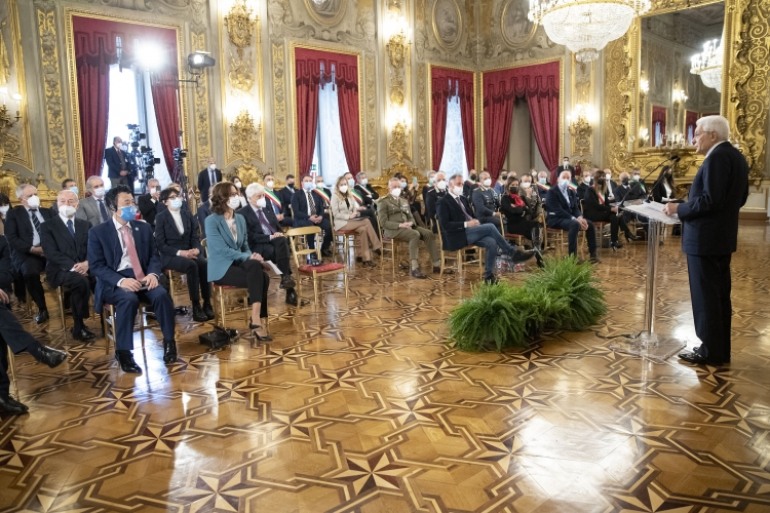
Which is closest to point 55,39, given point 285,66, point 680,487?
point 285,66

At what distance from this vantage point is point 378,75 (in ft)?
41.2

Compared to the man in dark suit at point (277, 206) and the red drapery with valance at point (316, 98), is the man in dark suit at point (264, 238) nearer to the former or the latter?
the man in dark suit at point (277, 206)

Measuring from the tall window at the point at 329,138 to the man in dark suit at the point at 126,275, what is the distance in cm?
767

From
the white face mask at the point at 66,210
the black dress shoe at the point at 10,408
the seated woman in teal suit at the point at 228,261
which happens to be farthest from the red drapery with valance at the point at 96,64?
the black dress shoe at the point at 10,408

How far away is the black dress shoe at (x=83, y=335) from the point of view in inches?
189

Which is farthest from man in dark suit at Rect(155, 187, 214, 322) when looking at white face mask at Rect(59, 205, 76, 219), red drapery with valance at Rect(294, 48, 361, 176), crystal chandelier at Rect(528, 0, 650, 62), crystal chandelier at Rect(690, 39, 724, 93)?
crystal chandelier at Rect(690, 39, 724, 93)

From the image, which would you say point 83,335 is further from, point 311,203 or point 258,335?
point 311,203

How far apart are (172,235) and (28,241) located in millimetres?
1276

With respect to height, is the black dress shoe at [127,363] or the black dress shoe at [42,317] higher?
the black dress shoe at [42,317]

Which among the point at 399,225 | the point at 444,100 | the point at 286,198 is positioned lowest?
the point at 399,225

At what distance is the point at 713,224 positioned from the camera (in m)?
3.59

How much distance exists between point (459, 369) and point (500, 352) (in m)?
0.46

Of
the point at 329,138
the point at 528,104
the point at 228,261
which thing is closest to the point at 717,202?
A: the point at 228,261

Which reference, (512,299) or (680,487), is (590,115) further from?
(680,487)
